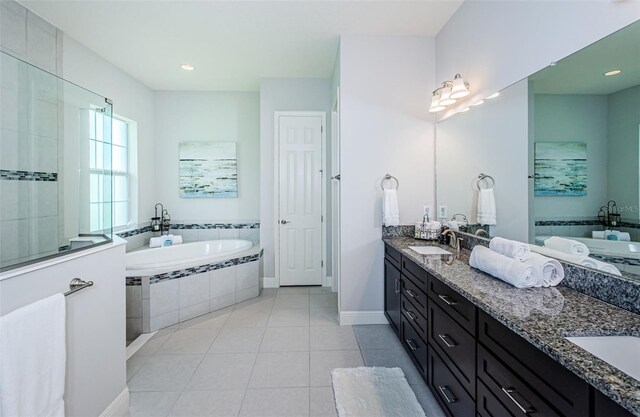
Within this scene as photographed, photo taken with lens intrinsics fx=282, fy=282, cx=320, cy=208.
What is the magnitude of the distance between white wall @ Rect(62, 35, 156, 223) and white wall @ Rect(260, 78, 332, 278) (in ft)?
5.44

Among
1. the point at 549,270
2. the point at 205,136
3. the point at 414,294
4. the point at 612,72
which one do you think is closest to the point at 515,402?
the point at 549,270

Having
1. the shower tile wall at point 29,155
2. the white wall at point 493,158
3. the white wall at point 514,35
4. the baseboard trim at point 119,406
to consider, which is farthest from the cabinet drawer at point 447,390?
the shower tile wall at point 29,155

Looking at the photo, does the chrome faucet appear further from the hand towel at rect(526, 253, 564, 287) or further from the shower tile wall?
the shower tile wall

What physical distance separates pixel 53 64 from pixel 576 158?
403cm

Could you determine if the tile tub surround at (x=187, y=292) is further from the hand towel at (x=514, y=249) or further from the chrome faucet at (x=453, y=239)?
the hand towel at (x=514, y=249)

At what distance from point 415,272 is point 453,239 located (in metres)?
0.59

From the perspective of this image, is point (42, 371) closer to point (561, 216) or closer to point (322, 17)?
point (561, 216)

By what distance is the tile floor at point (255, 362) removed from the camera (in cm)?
174

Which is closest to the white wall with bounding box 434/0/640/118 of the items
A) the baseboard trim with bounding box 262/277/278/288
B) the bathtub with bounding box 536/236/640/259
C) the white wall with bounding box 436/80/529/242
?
the white wall with bounding box 436/80/529/242

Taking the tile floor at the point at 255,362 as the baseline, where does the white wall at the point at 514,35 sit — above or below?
above

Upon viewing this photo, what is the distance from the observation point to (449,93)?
7.90 feet

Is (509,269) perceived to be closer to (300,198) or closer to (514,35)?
(514,35)

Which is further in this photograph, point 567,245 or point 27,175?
point 27,175

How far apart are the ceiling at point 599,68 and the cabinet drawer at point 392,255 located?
4.76 ft
